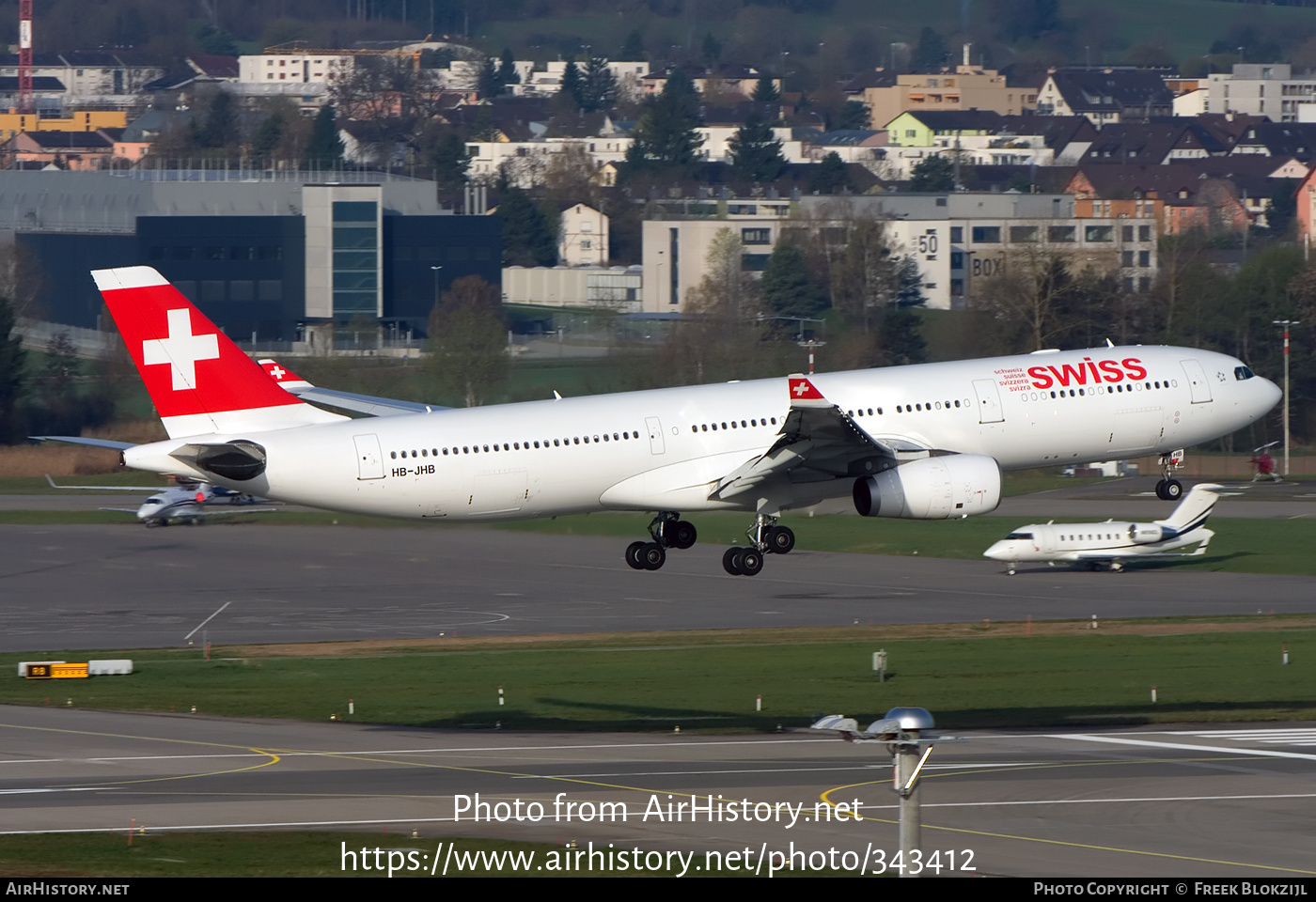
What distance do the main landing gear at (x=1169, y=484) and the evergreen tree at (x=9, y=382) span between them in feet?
304

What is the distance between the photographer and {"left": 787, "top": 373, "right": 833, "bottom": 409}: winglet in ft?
170

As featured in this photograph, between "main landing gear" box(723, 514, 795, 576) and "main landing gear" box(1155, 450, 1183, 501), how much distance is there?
454 inches

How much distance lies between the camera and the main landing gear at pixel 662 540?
187ft

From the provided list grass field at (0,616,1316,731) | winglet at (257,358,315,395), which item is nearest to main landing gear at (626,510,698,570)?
grass field at (0,616,1316,731)

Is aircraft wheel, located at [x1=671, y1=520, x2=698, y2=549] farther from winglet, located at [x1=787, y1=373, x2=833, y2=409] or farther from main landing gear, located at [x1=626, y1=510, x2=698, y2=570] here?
winglet, located at [x1=787, y1=373, x2=833, y2=409]

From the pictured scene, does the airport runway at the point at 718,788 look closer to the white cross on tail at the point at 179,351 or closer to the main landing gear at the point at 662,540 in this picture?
the main landing gear at the point at 662,540

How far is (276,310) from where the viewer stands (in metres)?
184

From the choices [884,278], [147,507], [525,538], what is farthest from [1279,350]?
[147,507]

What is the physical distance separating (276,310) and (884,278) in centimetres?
5477

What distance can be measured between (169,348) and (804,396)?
54.0 feet

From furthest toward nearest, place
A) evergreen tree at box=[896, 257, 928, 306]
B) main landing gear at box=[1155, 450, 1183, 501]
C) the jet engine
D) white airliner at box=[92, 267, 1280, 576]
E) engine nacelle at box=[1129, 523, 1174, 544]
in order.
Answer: evergreen tree at box=[896, 257, 928, 306] → engine nacelle at box=[1129, 523, 1174, 544] → main landing gear at box=[1155, 450, 1183, 501] → white airliner at box=[92, 267, 1280, 576] → the jet engine

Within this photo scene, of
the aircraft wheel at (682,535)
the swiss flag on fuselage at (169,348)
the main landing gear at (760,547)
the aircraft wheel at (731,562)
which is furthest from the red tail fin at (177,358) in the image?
the main landing gear at (760,547)
